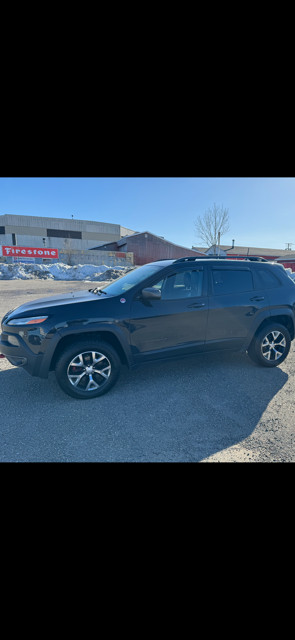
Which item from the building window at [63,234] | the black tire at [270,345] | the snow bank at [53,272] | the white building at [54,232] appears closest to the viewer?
the black tire at [270,345]

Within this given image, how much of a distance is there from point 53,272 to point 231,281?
69.2 feet

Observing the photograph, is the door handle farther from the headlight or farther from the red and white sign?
the red and white sign

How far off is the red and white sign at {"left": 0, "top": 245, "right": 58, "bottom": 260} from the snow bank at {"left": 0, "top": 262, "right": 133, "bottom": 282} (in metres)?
5.39

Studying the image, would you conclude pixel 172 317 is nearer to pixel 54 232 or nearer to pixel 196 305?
pixel 196 305

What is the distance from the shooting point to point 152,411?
2.96m

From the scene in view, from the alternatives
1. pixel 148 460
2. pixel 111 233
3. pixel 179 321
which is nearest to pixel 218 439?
pixel 148 460

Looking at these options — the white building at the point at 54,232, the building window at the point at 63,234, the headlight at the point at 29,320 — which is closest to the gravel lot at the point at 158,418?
the headlight at the point at 29,320

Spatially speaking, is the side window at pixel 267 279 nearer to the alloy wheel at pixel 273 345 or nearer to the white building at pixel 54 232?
the alloy wheel at pixel 273 345

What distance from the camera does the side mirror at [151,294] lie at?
10.6ft

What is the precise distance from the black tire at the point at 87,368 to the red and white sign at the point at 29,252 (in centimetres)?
2688

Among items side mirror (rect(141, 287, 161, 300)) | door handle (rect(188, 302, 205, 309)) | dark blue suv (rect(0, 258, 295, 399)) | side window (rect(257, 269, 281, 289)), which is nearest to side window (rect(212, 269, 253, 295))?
dark blue suv (rect(0, 258, 295, 399))

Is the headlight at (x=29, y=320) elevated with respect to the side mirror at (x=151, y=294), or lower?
lower
